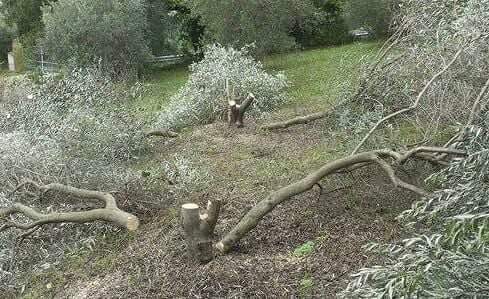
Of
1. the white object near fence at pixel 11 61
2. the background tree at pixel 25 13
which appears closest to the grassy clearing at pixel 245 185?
the background tree at pixel 25 13

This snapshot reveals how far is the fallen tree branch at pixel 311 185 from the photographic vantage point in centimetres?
478

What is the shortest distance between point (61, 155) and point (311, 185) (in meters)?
3.56

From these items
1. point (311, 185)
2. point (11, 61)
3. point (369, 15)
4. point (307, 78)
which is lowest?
point (11, 61)

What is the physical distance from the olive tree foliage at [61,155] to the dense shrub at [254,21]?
4.75 meters

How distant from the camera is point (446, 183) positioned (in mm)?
3979

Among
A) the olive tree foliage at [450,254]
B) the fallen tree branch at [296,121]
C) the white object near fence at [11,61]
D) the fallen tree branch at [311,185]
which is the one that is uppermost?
the olive tree foliage at [450,254]

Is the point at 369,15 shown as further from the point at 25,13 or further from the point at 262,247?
the point at 25,13

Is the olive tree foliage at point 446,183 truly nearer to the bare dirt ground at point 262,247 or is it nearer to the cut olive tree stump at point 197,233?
the bare dirt ground at point 262,247

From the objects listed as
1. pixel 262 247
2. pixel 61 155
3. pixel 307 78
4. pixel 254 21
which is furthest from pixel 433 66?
pixel 254 21

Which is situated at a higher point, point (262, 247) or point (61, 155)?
point (61, 155)

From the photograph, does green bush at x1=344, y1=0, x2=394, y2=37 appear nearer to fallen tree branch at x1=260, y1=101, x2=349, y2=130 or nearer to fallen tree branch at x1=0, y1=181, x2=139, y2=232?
fallen tree branch at x1=260, y1=101, x2=349, y2=130

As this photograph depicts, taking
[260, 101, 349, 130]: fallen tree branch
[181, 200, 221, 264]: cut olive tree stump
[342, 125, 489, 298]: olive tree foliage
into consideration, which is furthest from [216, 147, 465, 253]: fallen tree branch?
[260, 101, 349, 130]: fallen tree branch

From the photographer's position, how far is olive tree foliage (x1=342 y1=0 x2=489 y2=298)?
2.53 metres

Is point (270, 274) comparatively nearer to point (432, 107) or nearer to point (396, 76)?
point (432, 107)
